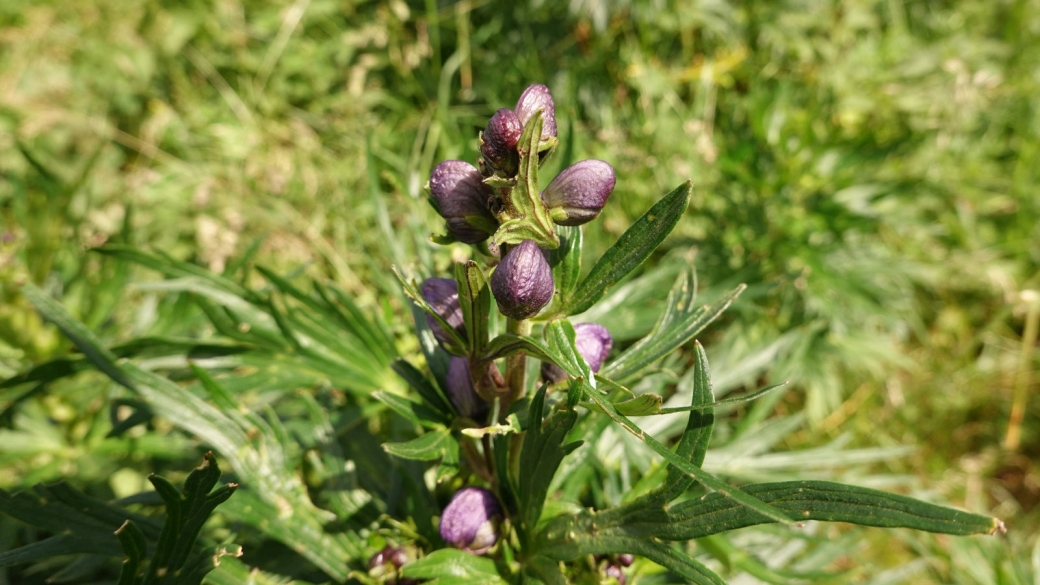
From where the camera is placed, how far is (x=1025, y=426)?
251cm

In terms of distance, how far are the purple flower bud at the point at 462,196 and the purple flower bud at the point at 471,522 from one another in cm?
40

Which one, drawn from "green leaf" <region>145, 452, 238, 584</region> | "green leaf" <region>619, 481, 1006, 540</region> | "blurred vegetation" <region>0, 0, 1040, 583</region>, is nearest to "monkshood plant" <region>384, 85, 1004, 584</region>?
"green leaf" <region>619, 481, 1006, 540</region>

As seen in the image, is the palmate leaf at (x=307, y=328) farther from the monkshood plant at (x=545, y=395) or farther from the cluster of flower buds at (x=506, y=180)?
the cluster of flower buds at (x=506, y=180)

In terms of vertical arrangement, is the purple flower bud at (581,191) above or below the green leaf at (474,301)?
above

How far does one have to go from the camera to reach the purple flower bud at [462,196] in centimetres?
76

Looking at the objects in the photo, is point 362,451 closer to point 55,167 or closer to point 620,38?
point 620,38

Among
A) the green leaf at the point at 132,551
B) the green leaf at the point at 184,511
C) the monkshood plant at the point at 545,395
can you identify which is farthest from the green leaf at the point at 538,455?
the green leaf at the point at 132,551

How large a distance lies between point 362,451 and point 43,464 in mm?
928

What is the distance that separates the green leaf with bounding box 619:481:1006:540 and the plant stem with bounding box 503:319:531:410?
21cm

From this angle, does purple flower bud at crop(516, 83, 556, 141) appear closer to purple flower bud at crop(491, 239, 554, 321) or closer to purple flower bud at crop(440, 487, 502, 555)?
purple flower bud at crop(491, 239, 554, 321)

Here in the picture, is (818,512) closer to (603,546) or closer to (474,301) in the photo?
(603,546)

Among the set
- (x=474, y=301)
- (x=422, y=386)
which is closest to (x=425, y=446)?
(x=422, y=386)

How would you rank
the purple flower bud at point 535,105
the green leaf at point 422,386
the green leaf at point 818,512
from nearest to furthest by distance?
the green leaf at point 818,512 < the purple flower bud at point 535,105 < the green leaf at point 422,386

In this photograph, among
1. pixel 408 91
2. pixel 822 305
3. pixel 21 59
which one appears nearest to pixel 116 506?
pixel 822 305
